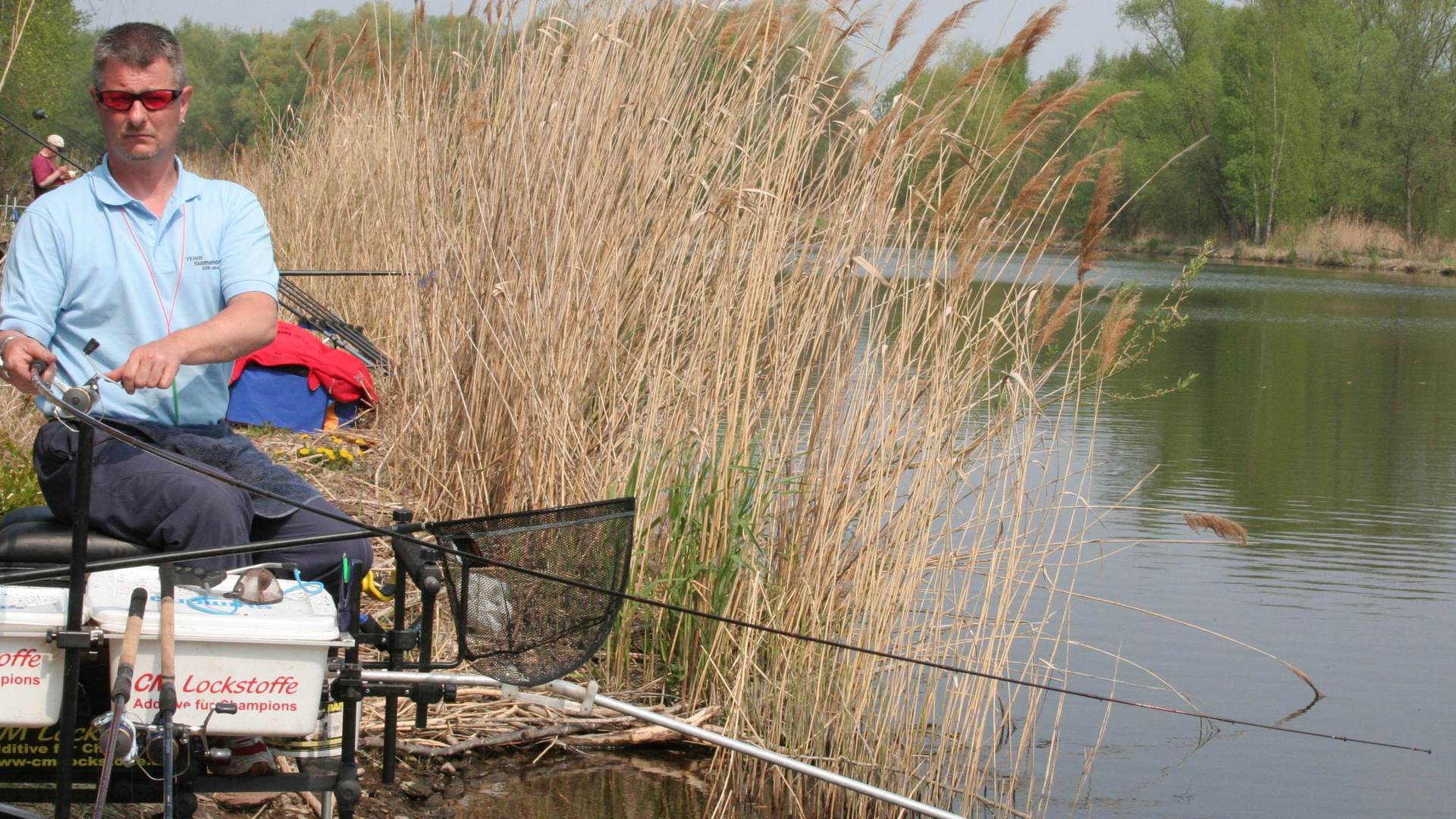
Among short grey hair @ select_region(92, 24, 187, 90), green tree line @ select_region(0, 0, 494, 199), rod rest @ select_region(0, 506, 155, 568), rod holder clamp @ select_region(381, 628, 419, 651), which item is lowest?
rod holder clamp @ select_region(381, 628, 419, 651)

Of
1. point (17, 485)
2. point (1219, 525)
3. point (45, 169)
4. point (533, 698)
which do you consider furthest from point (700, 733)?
point (45, 169)

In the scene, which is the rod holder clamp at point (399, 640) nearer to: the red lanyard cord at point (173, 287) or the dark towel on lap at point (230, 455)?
the dark towel on lap at point (230, 455)

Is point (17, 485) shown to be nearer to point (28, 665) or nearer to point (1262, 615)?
point (28, 665)

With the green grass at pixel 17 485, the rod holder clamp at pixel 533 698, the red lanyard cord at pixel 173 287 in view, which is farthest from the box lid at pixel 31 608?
the green grass at pixel 17 485

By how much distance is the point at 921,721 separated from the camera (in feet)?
12.2

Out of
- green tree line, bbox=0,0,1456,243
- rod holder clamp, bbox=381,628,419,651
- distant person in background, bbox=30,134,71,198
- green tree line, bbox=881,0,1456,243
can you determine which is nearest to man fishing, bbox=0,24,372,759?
rod holder clamp, bbox=381,628,419,651

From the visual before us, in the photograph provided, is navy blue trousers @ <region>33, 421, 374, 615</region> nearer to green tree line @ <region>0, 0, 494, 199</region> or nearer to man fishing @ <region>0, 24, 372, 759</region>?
man fishing @ <region>0, 24, 372, 759</region>

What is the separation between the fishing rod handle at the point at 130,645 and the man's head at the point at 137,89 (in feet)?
3.11

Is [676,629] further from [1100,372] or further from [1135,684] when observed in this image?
[1135,684]

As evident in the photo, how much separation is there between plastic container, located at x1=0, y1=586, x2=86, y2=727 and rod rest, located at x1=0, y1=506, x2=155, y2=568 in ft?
0.83

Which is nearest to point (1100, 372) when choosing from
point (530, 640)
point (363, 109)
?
point (530, 640)

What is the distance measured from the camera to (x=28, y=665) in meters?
2.23

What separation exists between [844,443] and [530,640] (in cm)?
137

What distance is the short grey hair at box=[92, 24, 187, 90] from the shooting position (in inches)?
109
